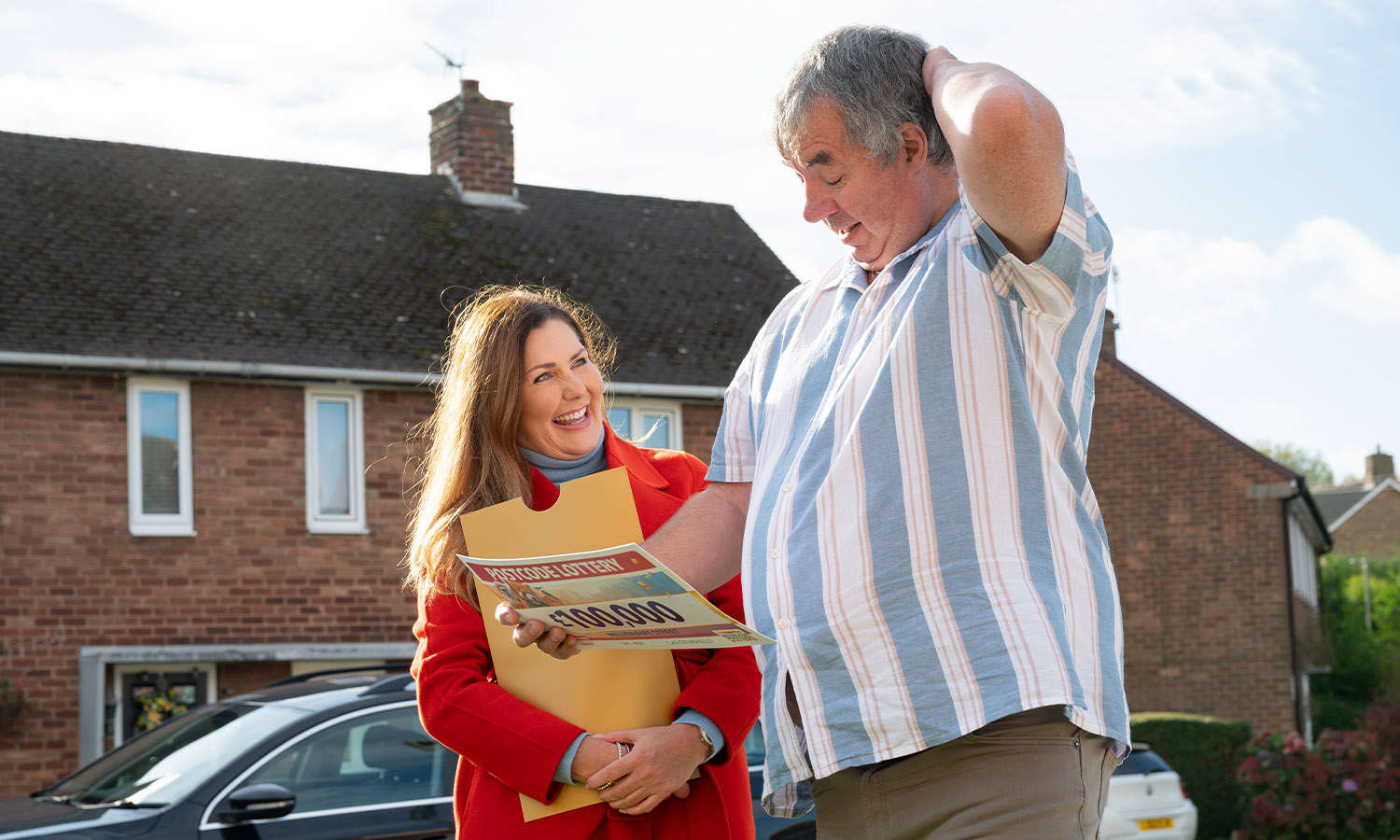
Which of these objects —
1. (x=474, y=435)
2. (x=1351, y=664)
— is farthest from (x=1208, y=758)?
(x=1351, y=664)

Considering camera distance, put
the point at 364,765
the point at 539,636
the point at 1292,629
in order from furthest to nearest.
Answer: the point at 1292,629 < the point at 364,765 < the point at 539,636

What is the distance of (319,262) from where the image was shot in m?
17.9

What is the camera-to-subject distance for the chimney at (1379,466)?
74688 millimetres

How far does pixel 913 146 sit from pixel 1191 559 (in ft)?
71.0

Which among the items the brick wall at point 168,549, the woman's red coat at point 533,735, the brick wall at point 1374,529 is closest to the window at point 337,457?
the brick wall at point 168,549

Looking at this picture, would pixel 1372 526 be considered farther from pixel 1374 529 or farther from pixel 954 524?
pixel 954 524

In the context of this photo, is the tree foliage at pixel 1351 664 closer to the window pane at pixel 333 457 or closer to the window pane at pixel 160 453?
the window pane at pixel 333 457

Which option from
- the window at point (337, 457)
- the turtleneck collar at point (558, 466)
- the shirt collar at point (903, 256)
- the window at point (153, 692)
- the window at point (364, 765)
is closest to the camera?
the shirt collar at point (903, 256)

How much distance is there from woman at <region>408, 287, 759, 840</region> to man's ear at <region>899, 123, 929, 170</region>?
1.22 meters

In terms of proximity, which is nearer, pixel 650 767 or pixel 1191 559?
pixel 650 767

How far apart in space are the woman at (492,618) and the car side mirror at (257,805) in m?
2.72

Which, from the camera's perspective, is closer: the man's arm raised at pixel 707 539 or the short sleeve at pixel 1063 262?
the short sleeve at pixel 1063 262

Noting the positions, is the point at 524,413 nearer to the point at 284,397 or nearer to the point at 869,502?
the point at 869,502

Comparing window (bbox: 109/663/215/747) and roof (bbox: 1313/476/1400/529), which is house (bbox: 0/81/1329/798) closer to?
window (bbox: 109/663/215/747)
